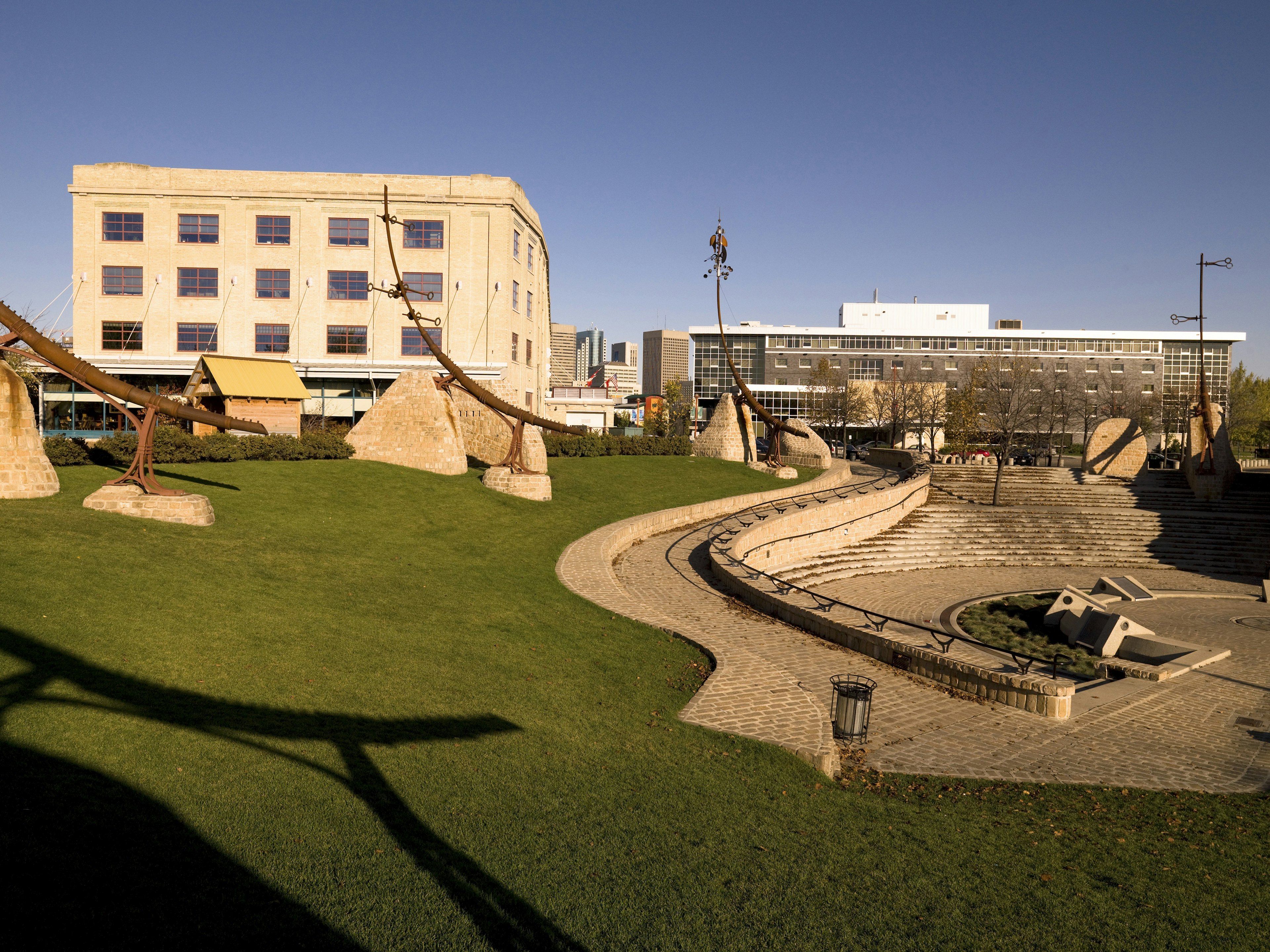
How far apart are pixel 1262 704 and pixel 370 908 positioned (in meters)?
16.7

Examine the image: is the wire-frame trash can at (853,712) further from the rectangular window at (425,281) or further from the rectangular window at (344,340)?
the rectangular window at (344,340)

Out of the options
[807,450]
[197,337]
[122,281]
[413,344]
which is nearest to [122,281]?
[122,281]

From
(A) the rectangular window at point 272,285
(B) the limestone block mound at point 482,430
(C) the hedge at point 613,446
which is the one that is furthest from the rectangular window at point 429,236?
(B) the limestone block mound at point 482,430

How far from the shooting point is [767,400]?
98.6 m

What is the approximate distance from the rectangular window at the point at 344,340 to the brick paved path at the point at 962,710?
115 ft

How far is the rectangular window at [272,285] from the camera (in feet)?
166

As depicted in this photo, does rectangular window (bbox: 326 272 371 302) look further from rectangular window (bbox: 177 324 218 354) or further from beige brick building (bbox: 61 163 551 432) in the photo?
rectangular window (bbox: 177 324 218 354)

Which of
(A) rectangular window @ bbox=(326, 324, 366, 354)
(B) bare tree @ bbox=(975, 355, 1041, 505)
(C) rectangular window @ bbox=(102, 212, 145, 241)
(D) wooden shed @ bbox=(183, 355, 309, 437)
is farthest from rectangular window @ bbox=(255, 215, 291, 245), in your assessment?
(B) bare tree @ bbox=(975, 355, 1041, 505)

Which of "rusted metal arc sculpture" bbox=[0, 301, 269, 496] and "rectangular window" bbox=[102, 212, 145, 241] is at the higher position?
"rectangular window" bbox=[102, 212, 145, 241]

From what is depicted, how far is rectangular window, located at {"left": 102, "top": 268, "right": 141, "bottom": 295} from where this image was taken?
49.8 metres

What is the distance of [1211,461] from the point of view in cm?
3644

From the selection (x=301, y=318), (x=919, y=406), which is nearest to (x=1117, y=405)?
(x=919, y=406)

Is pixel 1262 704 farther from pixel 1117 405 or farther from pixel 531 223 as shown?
pixel 1117 405

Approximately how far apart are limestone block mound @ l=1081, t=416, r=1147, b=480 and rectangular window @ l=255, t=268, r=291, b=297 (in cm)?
4948
